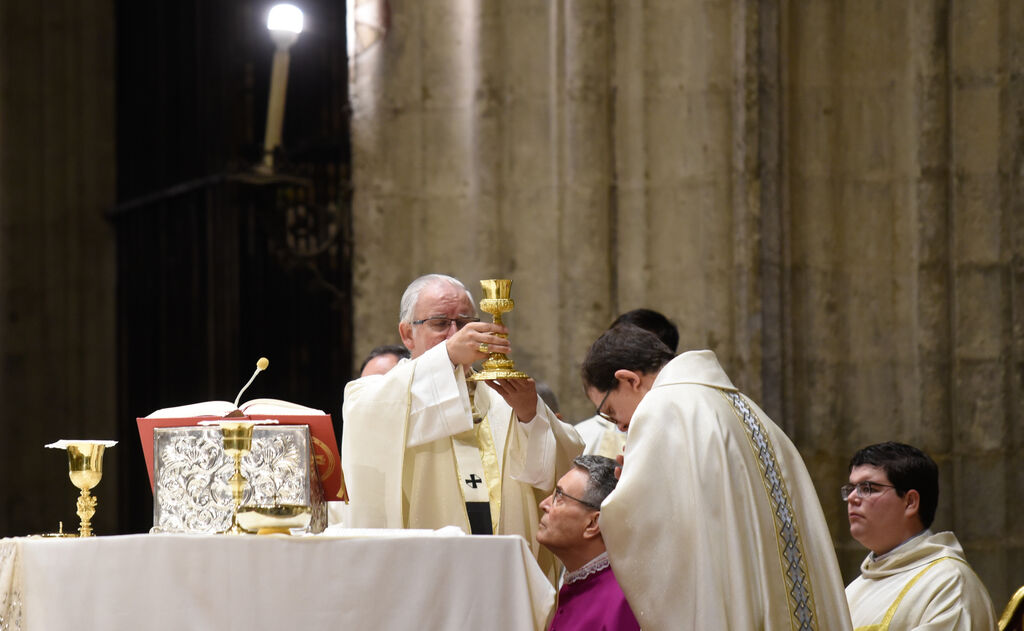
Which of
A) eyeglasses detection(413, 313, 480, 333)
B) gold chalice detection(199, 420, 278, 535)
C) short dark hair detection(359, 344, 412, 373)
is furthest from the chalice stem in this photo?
short dark hair detection(359, 344, 412, 373)

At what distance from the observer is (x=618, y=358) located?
427cm

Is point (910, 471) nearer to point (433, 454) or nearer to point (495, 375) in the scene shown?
point (495, 375)

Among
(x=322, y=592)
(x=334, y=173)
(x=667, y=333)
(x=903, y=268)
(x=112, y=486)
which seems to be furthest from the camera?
(x=112, y=486)

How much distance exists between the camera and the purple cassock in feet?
13.4

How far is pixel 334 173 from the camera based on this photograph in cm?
790

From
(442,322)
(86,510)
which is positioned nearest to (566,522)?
(442,322)

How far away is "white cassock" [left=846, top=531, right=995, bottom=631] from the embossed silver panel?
183 centimetres

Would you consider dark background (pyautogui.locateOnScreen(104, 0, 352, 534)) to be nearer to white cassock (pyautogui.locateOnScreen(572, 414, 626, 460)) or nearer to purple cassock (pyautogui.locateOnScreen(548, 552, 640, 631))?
white cassock (pyautogui.locateOnScreen(572, 414, 626, 460))

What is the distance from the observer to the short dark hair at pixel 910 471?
4.81 m

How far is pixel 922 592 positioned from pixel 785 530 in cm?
85

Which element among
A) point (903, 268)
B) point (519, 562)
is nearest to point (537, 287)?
point (903, 268)

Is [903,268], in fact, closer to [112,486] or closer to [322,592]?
[322,592]

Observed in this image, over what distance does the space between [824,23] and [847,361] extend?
1.41 metres

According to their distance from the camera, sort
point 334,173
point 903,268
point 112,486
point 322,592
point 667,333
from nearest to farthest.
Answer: point 322,592 < point 667,333 < point 903,268 < point 334,173 < point 112,486
